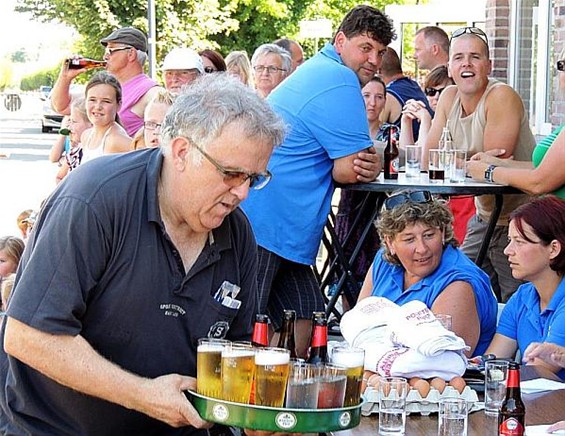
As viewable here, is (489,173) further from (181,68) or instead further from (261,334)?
(261,334)

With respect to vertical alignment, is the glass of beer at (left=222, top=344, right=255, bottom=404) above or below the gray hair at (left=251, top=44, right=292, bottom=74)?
below

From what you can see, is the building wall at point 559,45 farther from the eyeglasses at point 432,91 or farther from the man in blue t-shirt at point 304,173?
the man in blue t-shirt at point 304,173

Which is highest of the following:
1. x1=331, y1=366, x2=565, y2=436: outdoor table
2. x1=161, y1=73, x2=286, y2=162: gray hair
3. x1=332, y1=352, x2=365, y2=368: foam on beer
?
x1=161, y1=73, x2=286, y2=162: gray hair

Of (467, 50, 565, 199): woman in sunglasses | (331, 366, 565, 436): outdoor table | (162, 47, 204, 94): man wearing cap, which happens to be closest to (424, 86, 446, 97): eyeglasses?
(162, 47, 204, 94): man wearing cap

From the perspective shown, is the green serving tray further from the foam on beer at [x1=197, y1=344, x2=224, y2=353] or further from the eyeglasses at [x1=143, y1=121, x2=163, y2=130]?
the eyeglasses at [x1=143, y1=121, x2=163, y2=130]

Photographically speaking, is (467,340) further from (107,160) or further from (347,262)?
(347,262)

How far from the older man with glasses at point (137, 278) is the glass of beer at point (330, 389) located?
1.05 ft

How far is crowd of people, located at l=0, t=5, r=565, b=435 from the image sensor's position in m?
2.64

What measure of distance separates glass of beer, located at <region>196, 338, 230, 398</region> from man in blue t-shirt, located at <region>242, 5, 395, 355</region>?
265cm

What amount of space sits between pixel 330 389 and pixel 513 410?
0.59m

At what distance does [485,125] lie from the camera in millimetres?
6379

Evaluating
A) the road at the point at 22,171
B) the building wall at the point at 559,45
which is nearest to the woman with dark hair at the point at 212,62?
the building wall at the point at 559,45

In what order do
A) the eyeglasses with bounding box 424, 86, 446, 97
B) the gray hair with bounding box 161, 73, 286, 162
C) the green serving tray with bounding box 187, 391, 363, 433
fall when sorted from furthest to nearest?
the eyeglasses with bounding box 424, 86, 446, 97
the gray hair with bounding box 161, 73, 286, 162
the green serving tray with bounding box 187, 391, 363, 433

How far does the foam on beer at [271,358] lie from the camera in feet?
8.08
